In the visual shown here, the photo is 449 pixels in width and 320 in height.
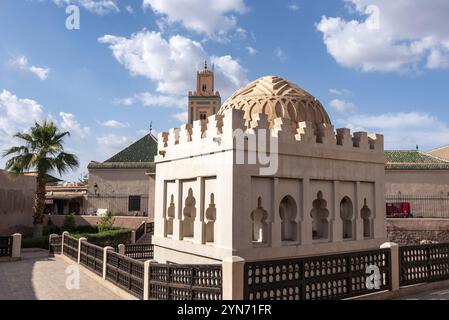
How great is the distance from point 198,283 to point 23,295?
215 inches

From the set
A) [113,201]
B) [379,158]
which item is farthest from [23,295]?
[113,201]

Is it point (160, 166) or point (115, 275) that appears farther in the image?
point (160, 166)

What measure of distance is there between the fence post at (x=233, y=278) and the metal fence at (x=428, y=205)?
23039mm

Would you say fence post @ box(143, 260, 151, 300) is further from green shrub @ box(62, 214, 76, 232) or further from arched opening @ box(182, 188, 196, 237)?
green shrub @ box(62, 214, 76, 232)

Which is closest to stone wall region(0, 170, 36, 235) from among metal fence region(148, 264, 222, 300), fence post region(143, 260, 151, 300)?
fence post region(143, 260, 151, 300)

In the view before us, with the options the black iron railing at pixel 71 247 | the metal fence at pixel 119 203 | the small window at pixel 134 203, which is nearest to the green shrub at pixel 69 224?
the metal fence at pixel 119 203

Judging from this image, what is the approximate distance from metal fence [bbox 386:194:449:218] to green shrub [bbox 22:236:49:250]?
72.9 ft

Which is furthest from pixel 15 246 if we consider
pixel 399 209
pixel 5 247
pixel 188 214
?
pixel 399 209

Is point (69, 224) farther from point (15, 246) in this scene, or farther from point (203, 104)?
point (203, 104)

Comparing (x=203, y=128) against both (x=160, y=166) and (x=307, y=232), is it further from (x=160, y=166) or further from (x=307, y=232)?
(x=307, y=232)

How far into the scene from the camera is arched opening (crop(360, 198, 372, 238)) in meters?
9.69

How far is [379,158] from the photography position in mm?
9906

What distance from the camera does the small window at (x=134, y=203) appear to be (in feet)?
93.7

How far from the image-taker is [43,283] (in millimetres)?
10508
